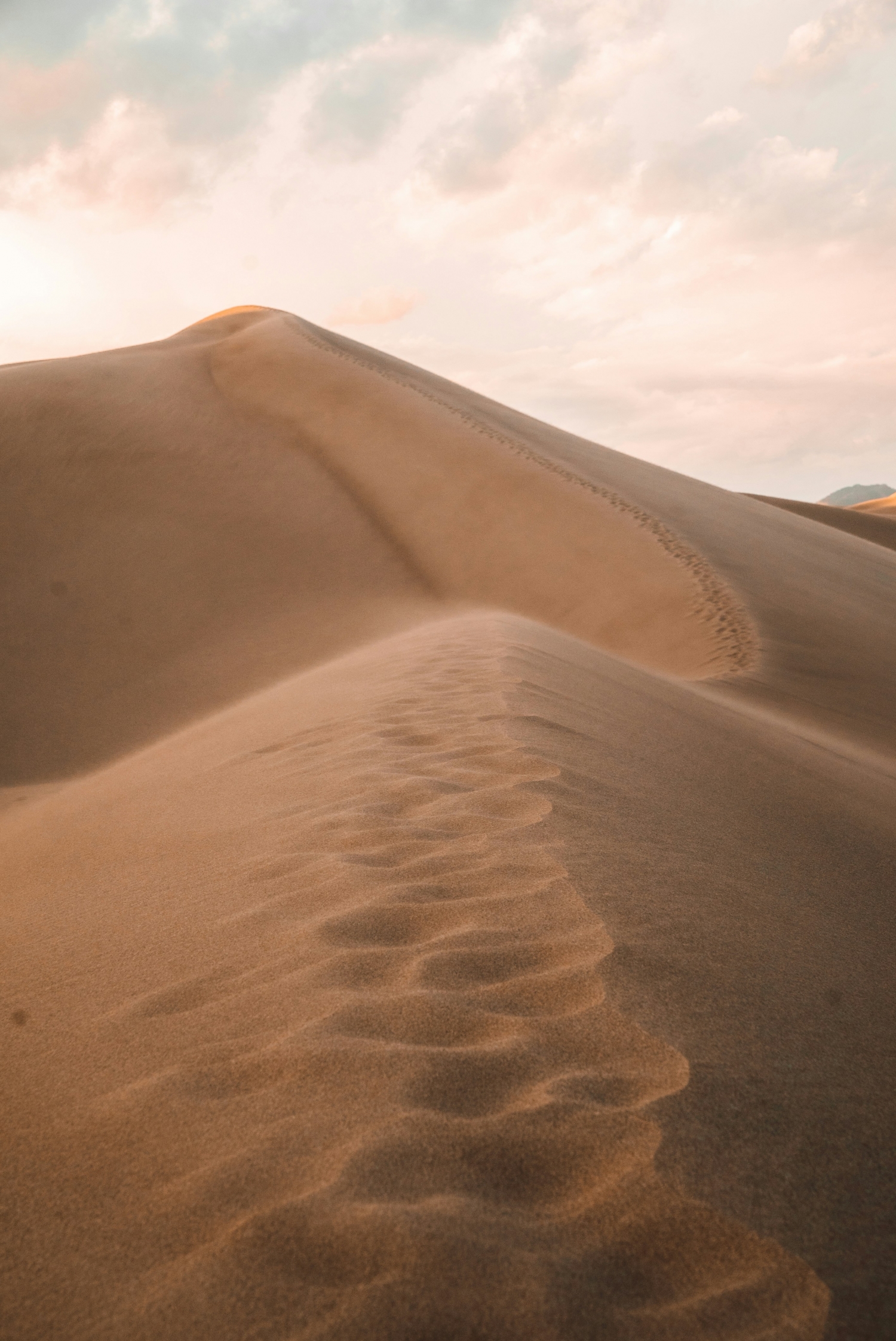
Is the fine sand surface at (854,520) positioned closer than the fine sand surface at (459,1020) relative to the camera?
No

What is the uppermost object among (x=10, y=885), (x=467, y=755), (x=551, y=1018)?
(x=467, y=755)

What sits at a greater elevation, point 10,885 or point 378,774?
point 378,774

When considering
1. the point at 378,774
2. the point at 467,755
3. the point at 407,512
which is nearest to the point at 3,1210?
the point at 378,774

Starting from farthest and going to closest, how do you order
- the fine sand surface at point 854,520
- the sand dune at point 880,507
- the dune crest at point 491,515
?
the sand dune at point 880,507
the fine sand surface at point 854,520
the dune crest at point 491,515

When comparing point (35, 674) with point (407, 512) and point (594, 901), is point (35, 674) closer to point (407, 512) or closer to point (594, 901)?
point (407, 512)

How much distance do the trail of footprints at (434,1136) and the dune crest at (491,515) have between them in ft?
26.1

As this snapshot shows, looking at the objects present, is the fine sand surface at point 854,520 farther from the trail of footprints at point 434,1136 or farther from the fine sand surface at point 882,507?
the trail of footprints at point 434,1136

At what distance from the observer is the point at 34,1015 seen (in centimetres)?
224

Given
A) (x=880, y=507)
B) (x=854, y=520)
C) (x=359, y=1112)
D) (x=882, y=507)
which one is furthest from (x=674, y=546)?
(x=880, y=507)

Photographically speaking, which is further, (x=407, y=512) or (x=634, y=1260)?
(x=407, y=512)

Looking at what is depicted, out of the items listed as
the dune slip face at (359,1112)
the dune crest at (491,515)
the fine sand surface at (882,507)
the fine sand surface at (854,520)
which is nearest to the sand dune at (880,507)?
the fine sand surface at (882,507)

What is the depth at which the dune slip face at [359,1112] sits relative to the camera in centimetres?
127

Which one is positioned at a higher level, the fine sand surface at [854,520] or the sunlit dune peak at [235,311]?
the sunlit dune peak at [235,311]

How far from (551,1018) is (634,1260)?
0.60 metres
